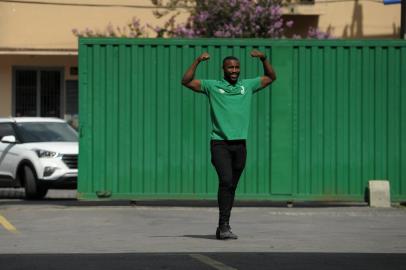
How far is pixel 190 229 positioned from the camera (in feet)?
43.7

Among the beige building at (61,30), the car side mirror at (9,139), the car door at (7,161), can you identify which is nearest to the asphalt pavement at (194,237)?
the car door at (7,161)

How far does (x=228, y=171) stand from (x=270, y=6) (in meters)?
19.2

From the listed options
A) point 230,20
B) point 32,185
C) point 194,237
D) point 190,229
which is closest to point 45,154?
point 32,185

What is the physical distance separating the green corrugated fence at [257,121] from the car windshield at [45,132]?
165 inches

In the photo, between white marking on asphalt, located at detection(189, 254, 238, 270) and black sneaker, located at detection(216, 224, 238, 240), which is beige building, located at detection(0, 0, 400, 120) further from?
white marking on asphalt, located at detection(189, 254, 238, 270)

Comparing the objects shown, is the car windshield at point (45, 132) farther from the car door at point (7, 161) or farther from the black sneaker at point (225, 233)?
the black sneaker at point (225, 233)

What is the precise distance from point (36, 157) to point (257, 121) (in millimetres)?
4844

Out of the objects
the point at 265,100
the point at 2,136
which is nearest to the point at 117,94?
the point at 265,100

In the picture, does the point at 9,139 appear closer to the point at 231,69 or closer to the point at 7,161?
the point at 7,161

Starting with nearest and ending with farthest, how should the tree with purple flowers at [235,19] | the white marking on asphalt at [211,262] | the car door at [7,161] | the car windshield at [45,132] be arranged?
the white marking on asphalt at [211,262], the car door at [7,161], the car windshield at [45,132], the tree with purple flowers at [235,19]

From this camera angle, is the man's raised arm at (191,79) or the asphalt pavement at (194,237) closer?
the asphalt pavement at (194,237)

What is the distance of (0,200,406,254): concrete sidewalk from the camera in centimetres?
1102

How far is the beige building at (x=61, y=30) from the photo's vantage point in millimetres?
32438

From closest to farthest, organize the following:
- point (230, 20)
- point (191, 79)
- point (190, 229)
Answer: point (191, 79) < point (190, 229) < point (230, 20)
